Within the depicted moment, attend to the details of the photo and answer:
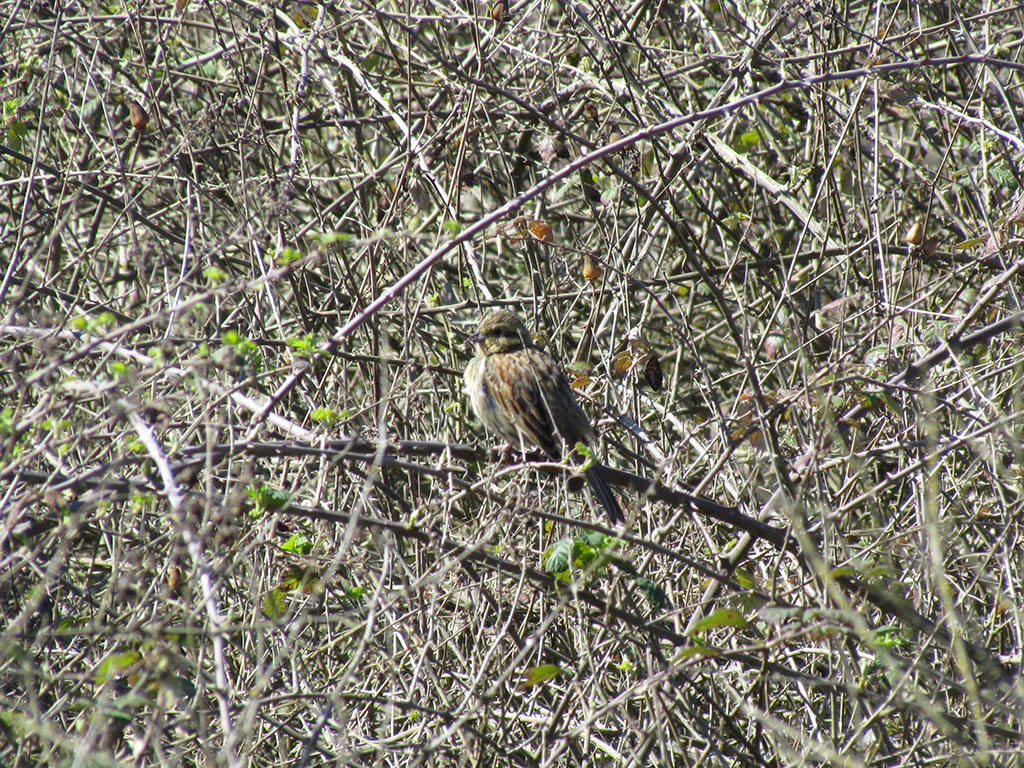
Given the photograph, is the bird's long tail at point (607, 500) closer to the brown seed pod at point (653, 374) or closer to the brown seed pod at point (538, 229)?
the brown seed pod at point (653, 374)

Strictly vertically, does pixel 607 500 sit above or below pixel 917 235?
below

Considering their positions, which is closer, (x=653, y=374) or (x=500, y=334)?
(x=653, y=374)

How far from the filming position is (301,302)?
17.2 ft

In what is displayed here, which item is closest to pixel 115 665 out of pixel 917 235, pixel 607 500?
pixel 607 500

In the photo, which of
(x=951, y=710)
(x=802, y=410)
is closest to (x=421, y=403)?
(x=802, y=410)

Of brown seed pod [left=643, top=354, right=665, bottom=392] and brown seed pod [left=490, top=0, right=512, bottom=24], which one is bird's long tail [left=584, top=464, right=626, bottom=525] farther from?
brown seed pod [left=490, top=0, right=512, bottom=24]

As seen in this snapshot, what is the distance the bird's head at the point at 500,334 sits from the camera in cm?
554

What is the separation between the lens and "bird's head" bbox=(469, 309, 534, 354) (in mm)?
5543

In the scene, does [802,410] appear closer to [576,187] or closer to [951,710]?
[951,710]

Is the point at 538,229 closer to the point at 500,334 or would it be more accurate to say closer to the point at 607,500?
the point at 500,334

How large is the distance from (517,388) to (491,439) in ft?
2.82

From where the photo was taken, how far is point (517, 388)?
5602 millimetres

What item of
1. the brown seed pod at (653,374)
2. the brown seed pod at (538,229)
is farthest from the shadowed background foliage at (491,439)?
the brown seed pod at (653,374)

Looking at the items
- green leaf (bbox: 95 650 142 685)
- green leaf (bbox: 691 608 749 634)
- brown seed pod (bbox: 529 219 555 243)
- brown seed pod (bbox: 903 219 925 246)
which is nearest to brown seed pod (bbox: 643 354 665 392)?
brown seed pod (bbox: 529 219 555 243)
